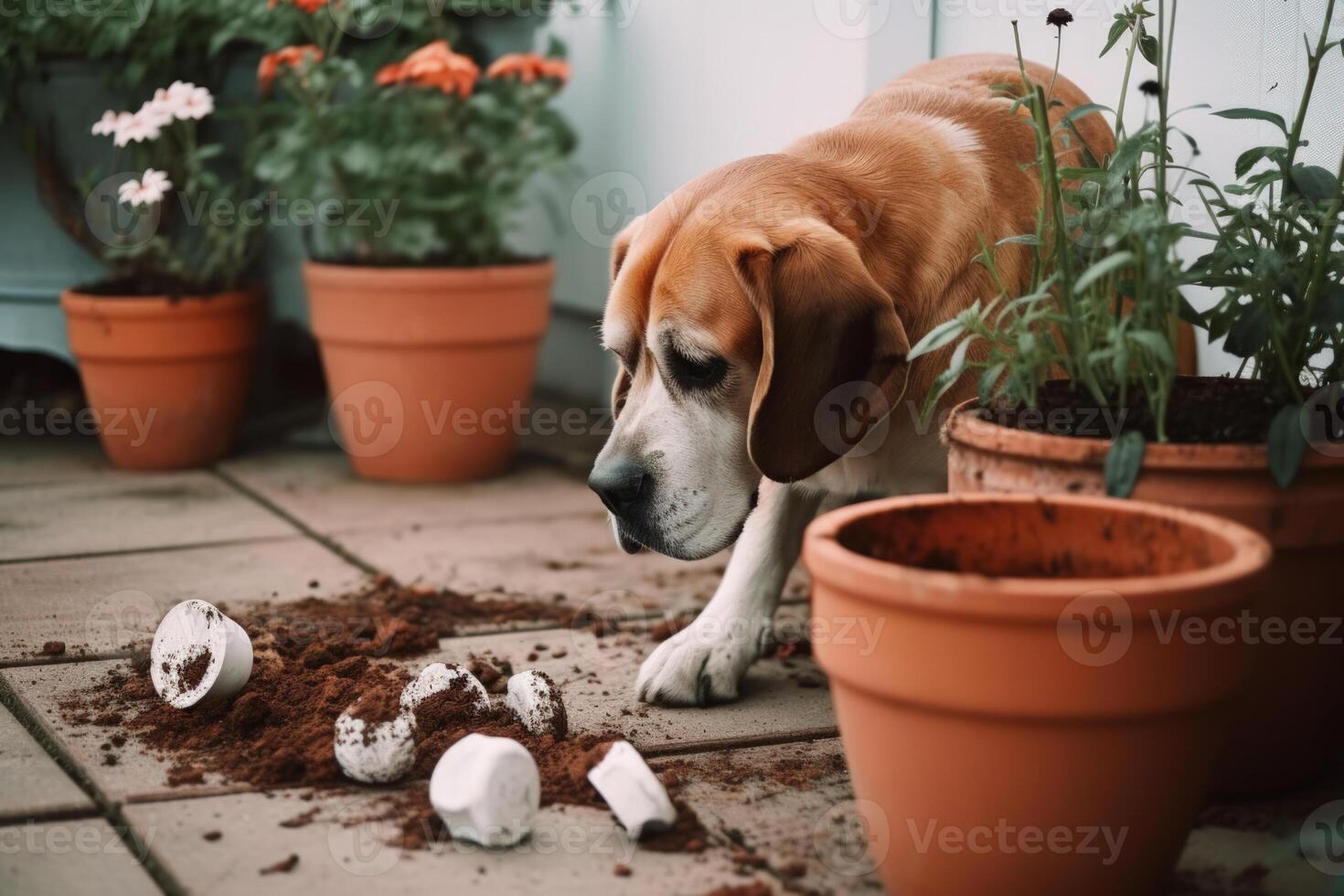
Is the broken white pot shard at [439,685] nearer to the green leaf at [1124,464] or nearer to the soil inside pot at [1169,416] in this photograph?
the soil inside pot at [1169,416]

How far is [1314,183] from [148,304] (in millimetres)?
3154

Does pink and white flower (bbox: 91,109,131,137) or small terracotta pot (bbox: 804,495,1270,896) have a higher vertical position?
pink and white flower (bbox: 91,109,131,137)

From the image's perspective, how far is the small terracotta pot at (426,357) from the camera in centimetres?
393

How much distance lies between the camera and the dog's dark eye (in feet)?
7.30

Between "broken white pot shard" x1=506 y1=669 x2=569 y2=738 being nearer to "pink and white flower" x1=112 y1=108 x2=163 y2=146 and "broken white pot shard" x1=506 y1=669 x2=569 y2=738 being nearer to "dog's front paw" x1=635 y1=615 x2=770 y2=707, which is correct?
"dog's front paw" x1=635 y1=615 x2=770 y2=707

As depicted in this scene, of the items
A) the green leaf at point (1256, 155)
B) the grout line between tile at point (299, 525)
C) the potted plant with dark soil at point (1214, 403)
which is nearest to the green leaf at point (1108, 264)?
the potted plant with dark soil at point (1214, 403)

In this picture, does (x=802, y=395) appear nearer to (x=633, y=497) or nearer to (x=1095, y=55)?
(x=633, y=497)
